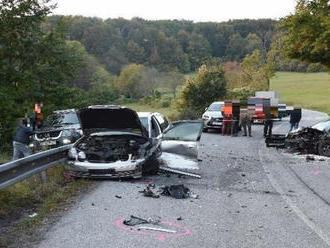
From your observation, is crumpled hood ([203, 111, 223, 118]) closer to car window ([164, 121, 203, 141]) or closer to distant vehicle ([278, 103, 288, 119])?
car window ([164, 121, 203, 141])

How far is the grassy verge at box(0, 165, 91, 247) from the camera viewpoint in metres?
6.67

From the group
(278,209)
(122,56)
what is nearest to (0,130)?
(278,209)

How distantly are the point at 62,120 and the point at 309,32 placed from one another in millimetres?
13043

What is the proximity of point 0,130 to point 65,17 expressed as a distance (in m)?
10.1

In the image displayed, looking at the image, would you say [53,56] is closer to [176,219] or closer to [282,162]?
[282,162]

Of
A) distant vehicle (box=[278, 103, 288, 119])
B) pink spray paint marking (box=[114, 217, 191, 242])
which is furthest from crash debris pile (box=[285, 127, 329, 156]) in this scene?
distant vehicle (box=[278, 103, 288, 119])

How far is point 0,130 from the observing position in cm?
2088

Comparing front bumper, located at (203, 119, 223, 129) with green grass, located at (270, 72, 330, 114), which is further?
green grass, located at (270, 72, 330, 114)

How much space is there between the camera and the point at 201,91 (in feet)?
139

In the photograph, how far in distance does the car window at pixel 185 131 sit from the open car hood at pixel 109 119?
72 cm

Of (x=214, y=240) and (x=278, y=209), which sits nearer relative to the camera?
(x=214, y=240)

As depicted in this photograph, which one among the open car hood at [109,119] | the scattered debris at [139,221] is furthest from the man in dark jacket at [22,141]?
the scattered debris at [139,221]

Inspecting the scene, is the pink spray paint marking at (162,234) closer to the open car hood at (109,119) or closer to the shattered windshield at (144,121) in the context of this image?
the open car hood at (109,119)

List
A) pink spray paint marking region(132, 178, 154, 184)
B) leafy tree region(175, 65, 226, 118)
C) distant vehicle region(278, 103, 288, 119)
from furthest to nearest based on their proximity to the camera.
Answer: distant vehicle region(278, 103, 288, 119) < leafy tree region(175, 65, 226, 118) < pink spray paint marking region(132, 178, 154, 184)
